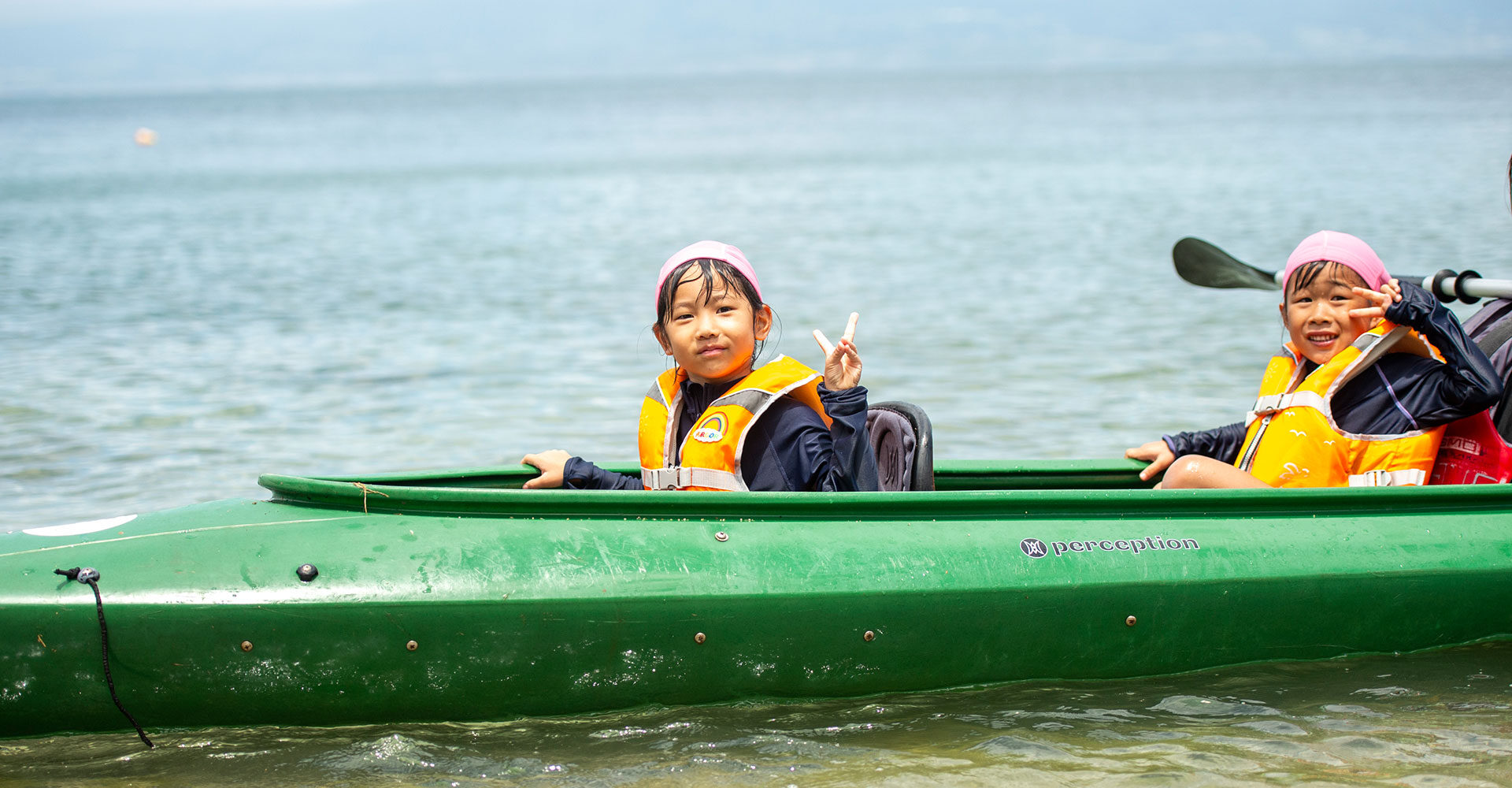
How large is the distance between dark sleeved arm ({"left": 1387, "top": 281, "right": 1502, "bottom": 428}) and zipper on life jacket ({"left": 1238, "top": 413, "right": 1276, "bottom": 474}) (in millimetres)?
410

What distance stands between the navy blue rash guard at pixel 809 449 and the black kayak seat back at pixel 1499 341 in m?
1.91

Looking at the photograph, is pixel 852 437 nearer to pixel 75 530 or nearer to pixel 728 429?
pixel 728 429

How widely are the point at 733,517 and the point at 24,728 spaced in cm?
192

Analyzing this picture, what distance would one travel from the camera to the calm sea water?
12.7 feet

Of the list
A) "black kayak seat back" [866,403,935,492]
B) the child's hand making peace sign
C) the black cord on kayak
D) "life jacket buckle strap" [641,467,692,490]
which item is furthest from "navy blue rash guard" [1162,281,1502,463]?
the black cord on kayak

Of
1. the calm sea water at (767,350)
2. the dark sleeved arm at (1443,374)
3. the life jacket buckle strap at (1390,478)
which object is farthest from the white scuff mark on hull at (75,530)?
the dark sleeved arm at (1443,374)

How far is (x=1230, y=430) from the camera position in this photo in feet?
15.9

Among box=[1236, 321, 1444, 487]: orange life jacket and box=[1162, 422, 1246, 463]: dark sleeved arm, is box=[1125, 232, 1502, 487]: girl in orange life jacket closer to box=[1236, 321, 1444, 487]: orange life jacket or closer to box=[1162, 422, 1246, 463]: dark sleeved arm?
box=[1236, 321, 1444, 487]: orange life jacket

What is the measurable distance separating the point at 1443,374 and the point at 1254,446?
23.9 inches

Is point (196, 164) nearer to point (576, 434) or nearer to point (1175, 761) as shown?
point (576, 434)

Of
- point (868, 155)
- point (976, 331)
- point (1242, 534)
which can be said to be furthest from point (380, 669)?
point (868, 155)

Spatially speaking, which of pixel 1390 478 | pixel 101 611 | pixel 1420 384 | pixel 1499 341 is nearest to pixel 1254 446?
pixel 1390 478

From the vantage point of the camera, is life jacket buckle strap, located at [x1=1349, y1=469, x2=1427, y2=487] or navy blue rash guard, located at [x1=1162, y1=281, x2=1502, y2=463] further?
life jacket buckle strap, located at [x1=1349, y1=469, x2=1427, y2=487]

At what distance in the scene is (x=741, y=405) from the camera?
3.98m
